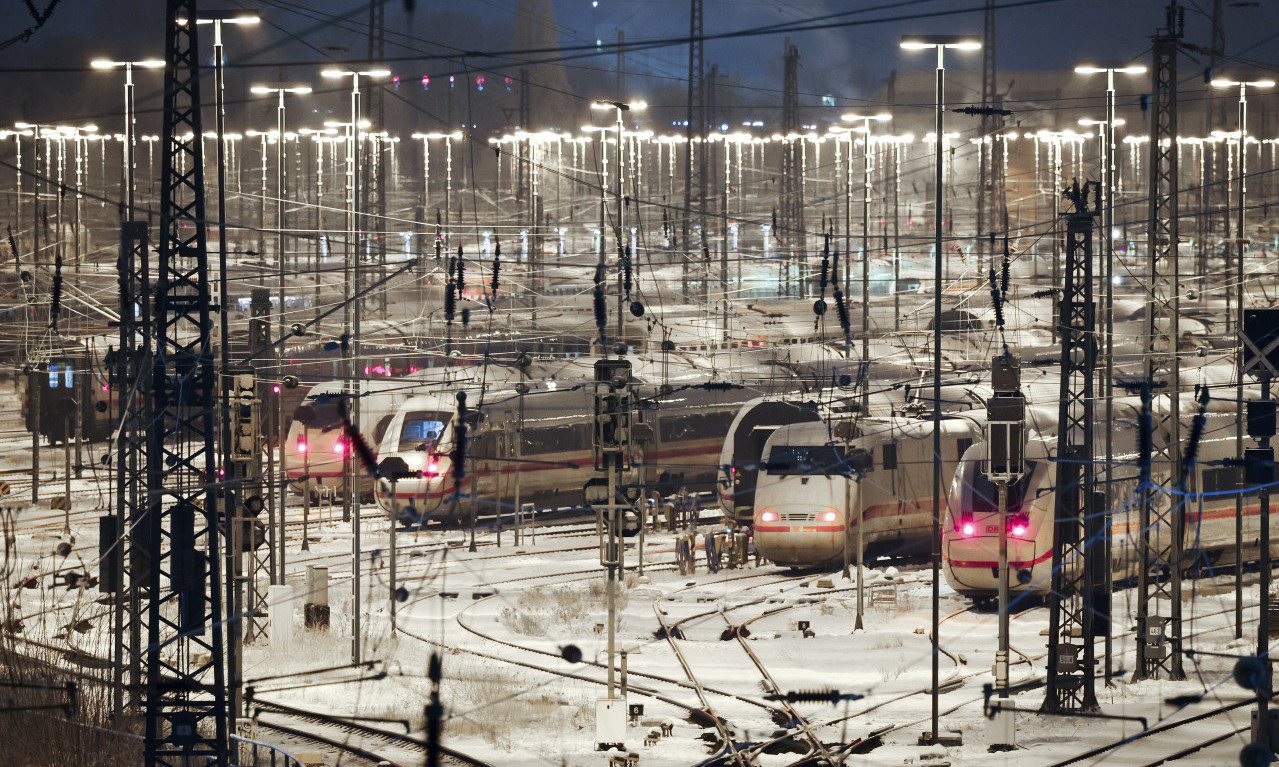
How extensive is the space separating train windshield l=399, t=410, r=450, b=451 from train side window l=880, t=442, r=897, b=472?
10.7 metres

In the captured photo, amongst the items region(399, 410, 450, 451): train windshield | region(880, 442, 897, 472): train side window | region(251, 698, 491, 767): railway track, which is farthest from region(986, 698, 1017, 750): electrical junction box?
region(399, 410, 450, 451): train windshield

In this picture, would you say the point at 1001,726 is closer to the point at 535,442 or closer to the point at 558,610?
the point at 558,610

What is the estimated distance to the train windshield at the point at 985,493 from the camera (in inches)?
1074

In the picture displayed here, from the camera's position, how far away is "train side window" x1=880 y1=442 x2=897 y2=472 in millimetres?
31984

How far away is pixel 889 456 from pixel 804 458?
1767mm

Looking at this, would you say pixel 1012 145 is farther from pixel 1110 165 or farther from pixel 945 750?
pixel 945 750

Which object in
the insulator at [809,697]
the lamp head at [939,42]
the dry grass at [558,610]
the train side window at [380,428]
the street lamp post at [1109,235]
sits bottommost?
the insulator at [809,697]

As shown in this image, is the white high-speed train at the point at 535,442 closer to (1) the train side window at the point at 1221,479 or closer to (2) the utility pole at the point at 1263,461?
(1) the train side window at the point at 1221,479

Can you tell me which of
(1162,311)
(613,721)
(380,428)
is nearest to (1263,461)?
(1162,311)

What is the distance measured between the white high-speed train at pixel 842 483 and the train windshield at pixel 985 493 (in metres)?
3.13

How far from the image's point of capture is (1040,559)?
27.8m

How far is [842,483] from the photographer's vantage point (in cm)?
3123

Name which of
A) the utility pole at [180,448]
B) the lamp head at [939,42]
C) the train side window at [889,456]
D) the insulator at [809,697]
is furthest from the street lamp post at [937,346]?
the train side window at [889,456]

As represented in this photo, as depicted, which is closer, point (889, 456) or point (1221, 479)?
point (1221, 479)
